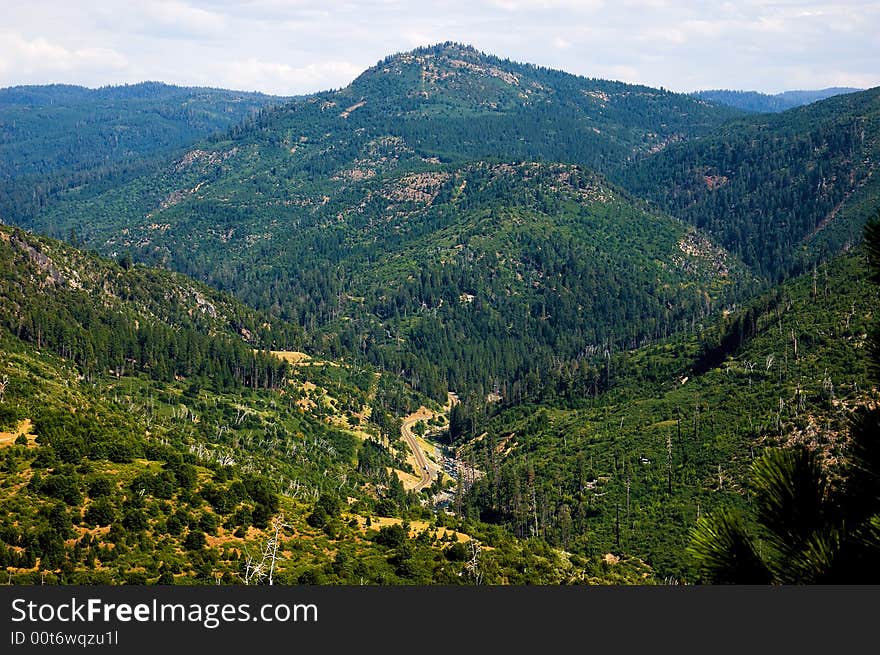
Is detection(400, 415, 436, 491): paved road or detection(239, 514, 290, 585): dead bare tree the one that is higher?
detection(239, 514, 290, 585): dead bare tree

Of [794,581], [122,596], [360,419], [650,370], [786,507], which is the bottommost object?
[360,419]

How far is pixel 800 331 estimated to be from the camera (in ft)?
452

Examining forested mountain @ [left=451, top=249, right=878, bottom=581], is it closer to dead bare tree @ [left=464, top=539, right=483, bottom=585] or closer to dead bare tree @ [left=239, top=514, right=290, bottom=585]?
dead bare tree @ [left=464, top=539, right=483, bottom=585]

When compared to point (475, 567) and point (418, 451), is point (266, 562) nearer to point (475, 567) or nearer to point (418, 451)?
point (475, 567)

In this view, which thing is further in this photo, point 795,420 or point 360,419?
point 360,419

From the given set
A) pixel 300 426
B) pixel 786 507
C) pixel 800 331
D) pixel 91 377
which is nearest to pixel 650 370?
pixel 800 331

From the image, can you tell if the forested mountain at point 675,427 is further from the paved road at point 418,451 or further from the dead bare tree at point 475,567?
the dead bare tree at point 475,567

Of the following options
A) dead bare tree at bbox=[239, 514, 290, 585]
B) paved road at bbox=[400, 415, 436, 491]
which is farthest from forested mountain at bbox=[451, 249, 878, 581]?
dead bare tree at bbox=[239, 514, 290, 585]

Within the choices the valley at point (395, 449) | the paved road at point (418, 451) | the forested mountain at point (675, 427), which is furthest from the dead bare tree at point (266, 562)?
the paved road at point (418, 451)

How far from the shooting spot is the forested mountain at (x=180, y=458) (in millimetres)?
51344

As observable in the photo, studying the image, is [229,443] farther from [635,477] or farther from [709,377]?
[709,377]

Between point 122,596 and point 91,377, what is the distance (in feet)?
407

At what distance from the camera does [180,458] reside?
70312mm

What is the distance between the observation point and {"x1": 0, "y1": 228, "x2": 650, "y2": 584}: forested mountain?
5134 centimetres
